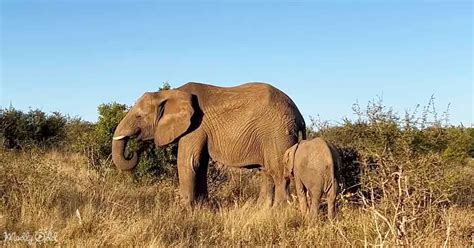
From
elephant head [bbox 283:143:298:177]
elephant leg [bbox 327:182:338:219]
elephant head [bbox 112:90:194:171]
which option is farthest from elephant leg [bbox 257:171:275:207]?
elephant leg [bbox 327:182:338:219]

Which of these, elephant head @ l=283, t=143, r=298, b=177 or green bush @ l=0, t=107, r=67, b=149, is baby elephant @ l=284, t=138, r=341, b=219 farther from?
green bush @ l=0, t=107, r=67, b=149

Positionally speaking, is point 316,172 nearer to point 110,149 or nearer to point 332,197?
point 332,197

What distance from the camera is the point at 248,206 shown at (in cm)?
919

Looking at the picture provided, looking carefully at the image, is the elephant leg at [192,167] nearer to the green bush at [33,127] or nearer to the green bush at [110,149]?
the green bush at [110,149]

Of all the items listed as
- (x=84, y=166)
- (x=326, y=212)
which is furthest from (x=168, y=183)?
(x=326, y=212)

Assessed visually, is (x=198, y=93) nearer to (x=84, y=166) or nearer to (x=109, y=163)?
(x=109, y=163)

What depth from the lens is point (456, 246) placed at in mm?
6129

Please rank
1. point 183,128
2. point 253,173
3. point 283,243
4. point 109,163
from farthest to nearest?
point 253,173 < point 109,163 < point 183,128 < point 283,243

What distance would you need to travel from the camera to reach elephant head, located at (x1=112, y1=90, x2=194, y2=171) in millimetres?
10312

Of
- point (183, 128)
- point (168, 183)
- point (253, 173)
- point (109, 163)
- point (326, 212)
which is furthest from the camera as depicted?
point (253, 173)

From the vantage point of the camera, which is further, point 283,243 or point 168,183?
point 168,183

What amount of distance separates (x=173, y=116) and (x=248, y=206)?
223 cm

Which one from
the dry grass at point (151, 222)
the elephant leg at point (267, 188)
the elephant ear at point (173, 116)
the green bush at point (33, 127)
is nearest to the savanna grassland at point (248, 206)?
the dry grass at point (151, 222)

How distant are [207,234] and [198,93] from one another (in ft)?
13.3
